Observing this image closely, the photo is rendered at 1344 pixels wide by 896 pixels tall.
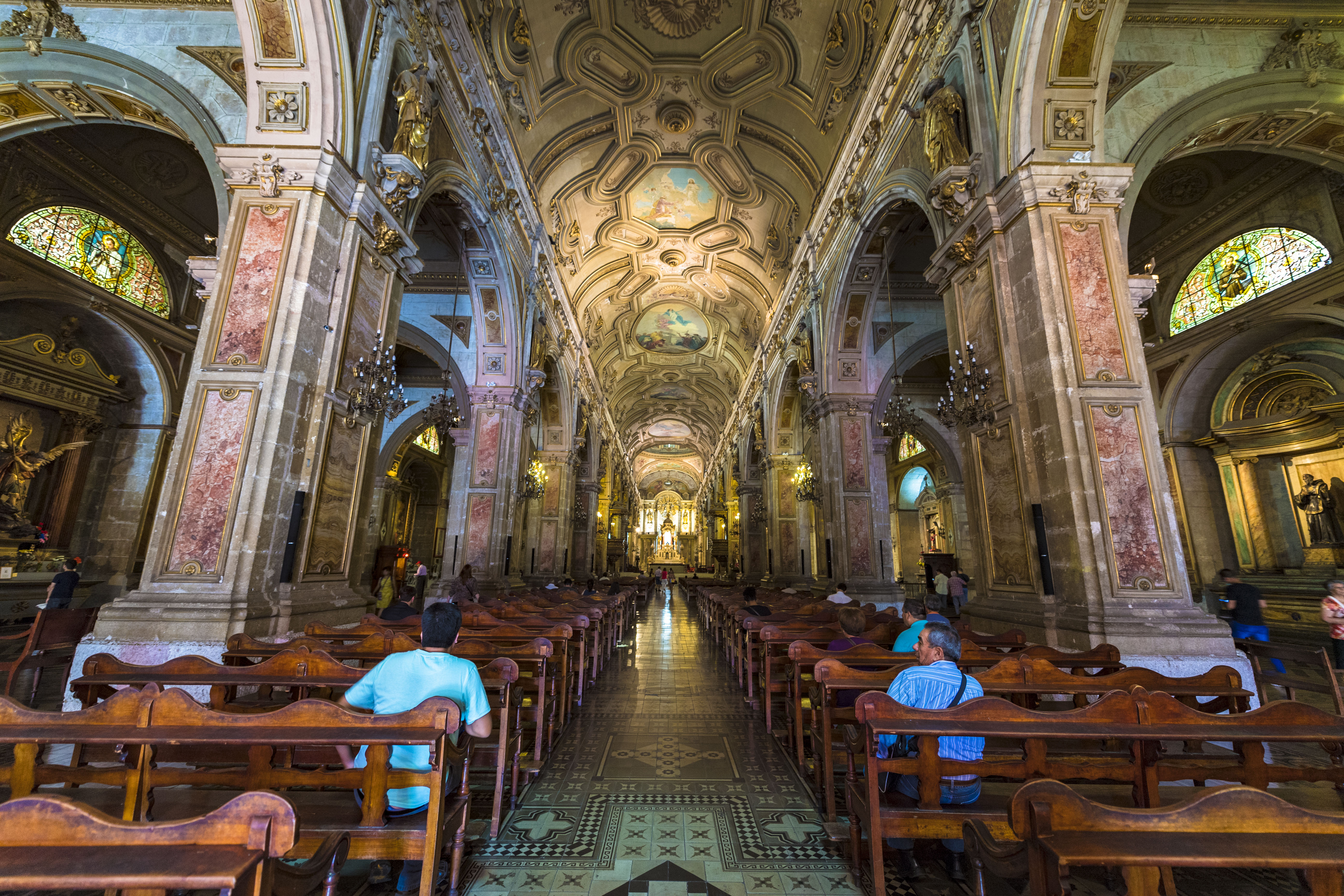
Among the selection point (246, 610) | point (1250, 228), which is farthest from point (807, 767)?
point (1250, 228)

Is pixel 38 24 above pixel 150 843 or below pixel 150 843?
above

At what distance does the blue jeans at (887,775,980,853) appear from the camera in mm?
2320

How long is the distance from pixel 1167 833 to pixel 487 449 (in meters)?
11.3

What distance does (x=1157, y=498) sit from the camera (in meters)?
4.67

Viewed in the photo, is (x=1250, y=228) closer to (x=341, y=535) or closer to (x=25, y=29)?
(x=341, y=535)

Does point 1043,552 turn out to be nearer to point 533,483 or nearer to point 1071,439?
point 1071,439

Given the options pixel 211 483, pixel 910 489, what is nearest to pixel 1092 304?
pixel 211 483

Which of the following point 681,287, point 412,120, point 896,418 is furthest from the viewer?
point 681,287

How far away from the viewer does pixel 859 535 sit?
10.8 metres

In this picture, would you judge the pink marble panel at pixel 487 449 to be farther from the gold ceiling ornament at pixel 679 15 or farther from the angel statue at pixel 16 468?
the gold ceiling ornament at pixel 679 15

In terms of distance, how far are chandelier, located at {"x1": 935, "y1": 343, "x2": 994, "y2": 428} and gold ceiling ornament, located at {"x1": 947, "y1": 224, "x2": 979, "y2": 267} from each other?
90 cm

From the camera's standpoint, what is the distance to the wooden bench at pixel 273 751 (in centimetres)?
180

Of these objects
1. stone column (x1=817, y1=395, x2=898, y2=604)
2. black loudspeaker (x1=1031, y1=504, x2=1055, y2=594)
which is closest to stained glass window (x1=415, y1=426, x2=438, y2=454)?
stone column (x1=817, y1=395, x2=898, y2=604)

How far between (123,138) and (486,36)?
6.04 meters
